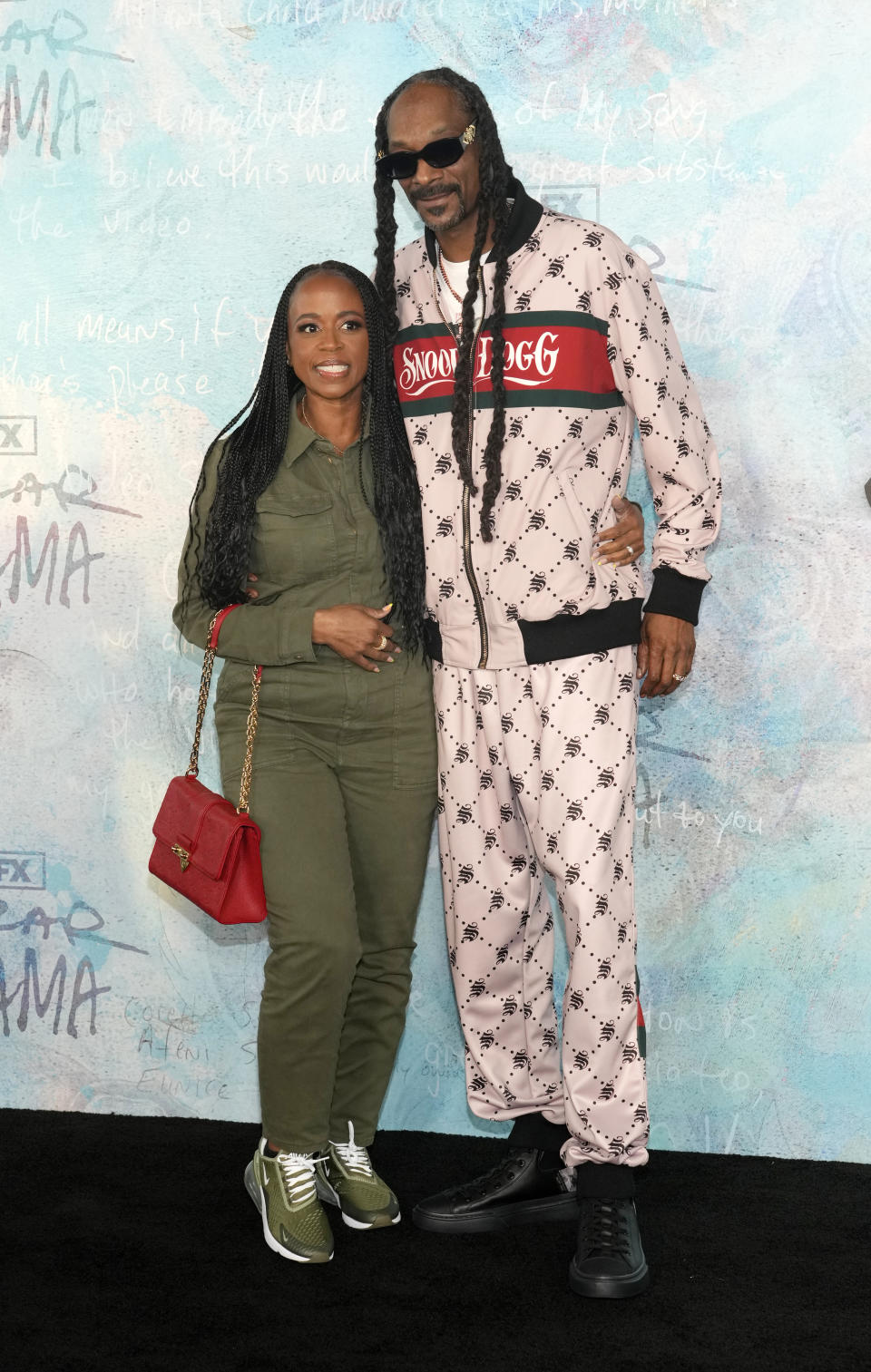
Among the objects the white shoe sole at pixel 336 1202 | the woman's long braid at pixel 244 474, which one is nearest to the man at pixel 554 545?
the white shoe sole at pixel 336 1202

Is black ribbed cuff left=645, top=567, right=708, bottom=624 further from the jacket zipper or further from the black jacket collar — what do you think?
the black jacket collar

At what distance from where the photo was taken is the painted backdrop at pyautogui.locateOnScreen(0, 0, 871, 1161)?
269 cm

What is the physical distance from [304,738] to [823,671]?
107 cm

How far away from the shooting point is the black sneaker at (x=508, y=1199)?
8.23ft

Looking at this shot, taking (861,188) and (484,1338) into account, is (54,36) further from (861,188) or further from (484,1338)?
(484,1338)

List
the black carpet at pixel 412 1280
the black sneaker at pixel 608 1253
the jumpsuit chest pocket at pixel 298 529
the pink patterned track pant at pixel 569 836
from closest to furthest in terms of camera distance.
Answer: the black carpet at pixel 412 1280
the black sneaker at pixel 608 1253
the pink patterned track pant at pixel 569 836
the jumpsuit chest pocket at pixel 298 529

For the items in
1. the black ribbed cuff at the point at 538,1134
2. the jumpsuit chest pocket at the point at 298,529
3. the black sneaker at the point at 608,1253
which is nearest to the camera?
the black sneaker at the point at 608,1253

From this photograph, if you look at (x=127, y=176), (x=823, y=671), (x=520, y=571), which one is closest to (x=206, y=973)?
(x=520, y=571)

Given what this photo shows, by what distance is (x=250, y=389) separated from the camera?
9.59 ft

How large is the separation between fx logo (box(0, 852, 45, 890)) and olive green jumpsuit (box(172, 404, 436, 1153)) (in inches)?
30.7

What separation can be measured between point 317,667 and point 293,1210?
957mm

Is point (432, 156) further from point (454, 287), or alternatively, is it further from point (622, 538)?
point (622, 538)

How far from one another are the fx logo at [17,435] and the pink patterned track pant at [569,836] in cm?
114

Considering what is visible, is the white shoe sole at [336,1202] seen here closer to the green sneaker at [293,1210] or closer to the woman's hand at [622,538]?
the green sneaker at [293,1210]
